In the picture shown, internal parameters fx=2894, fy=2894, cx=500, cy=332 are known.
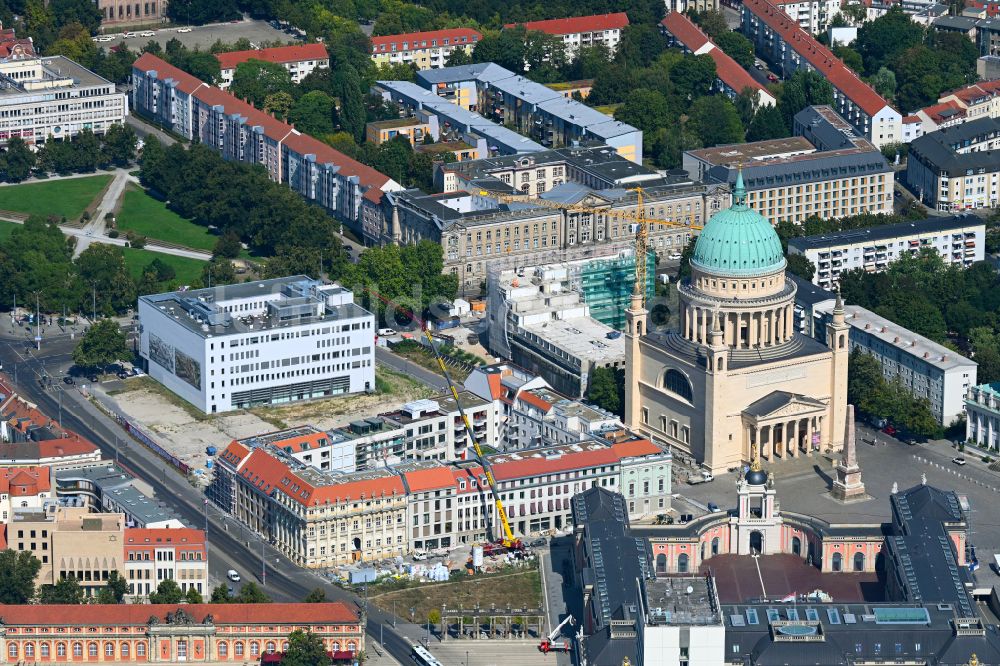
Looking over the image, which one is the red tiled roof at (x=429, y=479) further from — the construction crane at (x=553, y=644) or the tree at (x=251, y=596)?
the construction crane at (x=553, y=644)

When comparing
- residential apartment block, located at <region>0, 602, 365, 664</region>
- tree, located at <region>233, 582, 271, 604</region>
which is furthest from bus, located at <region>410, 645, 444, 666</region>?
tree, located at <region>233, 582, 271, 604</region>

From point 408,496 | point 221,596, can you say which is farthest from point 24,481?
point 408,496

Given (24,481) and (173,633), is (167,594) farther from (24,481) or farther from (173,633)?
(24,481)

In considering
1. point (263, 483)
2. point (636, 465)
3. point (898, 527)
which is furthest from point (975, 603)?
point (263, 483)

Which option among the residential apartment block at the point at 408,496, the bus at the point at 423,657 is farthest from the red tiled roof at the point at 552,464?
the bus at the point at 423,657

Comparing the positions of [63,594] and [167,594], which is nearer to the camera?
[167,594]

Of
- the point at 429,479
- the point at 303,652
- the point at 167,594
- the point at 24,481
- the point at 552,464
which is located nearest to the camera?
the point at 303,652
